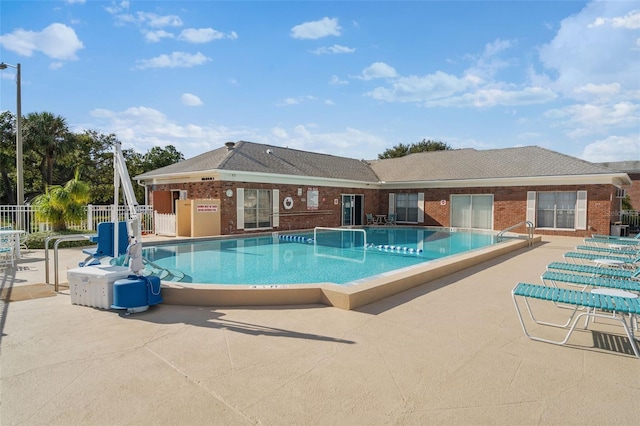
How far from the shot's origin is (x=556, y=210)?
18109 mm

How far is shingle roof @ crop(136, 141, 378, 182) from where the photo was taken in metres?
17.0

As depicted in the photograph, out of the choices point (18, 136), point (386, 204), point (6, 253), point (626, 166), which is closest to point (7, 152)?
point (18, 136)

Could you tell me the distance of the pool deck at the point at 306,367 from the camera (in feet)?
9.23

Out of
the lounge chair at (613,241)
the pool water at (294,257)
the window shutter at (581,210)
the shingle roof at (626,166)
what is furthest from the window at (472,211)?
the shingle roof at (626,166)

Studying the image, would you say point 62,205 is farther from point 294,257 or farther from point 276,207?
point 294,257

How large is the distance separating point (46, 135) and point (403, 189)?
23168mm

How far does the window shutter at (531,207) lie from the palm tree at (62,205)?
64.3 ft

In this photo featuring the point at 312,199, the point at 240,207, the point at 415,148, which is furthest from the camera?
the point at 415,148

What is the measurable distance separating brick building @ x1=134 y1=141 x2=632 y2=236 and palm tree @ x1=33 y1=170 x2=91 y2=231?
3.74 m

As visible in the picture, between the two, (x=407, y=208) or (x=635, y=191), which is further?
(x=635, y=191)

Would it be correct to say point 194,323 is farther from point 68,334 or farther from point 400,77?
point 400,77

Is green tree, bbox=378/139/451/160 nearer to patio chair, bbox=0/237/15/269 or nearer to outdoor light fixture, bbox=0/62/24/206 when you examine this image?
outdoor light fixture, bbox=0/62/24/206

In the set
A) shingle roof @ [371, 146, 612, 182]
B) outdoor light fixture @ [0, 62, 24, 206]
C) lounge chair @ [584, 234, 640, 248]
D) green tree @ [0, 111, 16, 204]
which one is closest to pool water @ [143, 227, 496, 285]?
lounge chair @ [584, 234, 640, 248]

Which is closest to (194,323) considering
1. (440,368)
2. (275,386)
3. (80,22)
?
(275,386)
